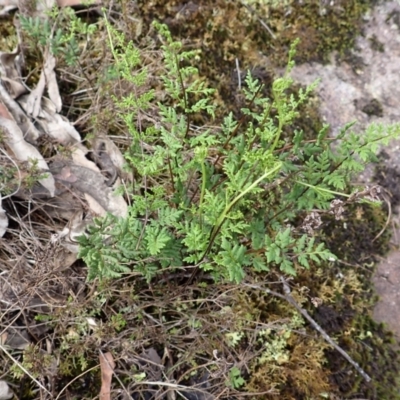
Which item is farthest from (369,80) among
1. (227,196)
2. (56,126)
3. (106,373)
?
(106,373)

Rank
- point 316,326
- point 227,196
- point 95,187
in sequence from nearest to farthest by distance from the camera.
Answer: point 227,196 → point 316,326 → point 95,187

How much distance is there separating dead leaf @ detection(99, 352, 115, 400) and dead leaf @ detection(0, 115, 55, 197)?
78cm

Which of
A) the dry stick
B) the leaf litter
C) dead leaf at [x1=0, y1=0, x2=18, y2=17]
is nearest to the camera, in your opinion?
the leaf litter

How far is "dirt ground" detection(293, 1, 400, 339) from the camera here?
2.72 m

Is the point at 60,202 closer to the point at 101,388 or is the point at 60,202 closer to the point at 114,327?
the point at 114,327

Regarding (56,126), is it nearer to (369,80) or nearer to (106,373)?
(106,373)

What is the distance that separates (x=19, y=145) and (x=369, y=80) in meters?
1.85

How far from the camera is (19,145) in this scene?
2373 millimetres

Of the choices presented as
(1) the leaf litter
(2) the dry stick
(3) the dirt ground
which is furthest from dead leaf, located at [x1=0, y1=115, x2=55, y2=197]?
(3) the dirt ground

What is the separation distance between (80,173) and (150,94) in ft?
2.50

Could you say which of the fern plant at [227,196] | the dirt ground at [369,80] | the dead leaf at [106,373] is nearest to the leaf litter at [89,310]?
the dead leaf at [106,373]

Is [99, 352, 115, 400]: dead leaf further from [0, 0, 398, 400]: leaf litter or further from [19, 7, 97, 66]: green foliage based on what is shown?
[19, 7, 97, 66]: green foliage

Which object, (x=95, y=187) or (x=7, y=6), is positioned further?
(x=7, y=6)

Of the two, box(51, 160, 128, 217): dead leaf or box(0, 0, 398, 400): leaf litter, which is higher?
box(51, 160, 128, 217): dead leaf
